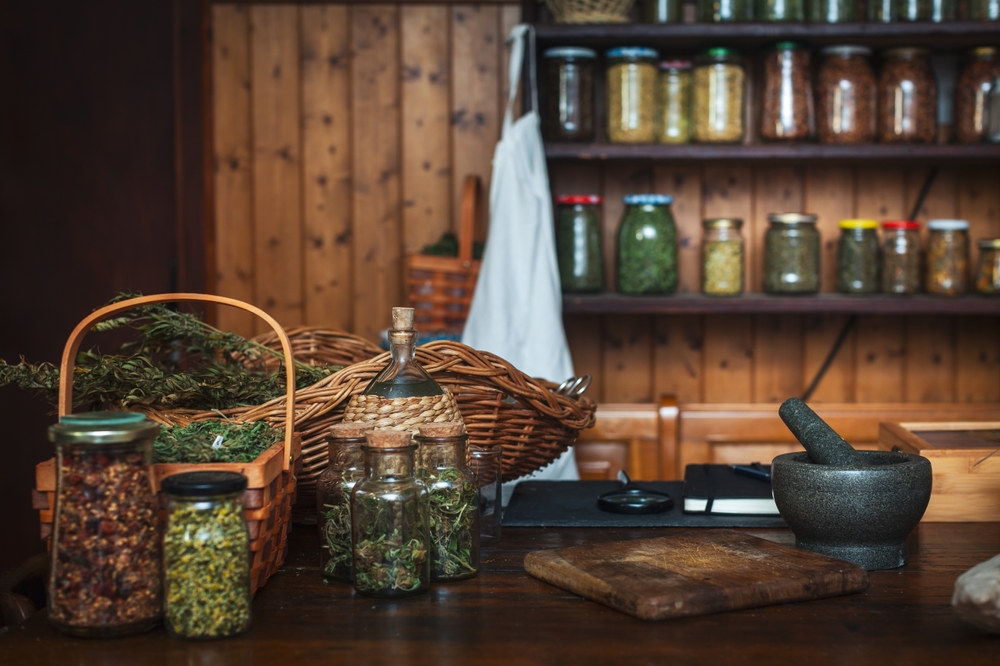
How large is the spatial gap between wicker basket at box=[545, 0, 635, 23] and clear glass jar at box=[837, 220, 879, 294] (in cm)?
73

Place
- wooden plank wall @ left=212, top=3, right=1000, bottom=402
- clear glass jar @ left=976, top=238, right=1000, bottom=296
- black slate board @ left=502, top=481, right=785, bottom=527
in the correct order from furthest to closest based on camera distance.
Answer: wooden plank wall @ left=212, top=3, right=1000, bottom=402, clear glass jar @ left=976, top=238, right=1000, bottom=296, black slate board @ left=502, top=481, right=785, bottom=527

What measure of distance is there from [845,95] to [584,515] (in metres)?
1.46

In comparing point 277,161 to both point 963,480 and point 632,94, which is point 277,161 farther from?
point 963,480

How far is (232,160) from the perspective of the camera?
255 cm

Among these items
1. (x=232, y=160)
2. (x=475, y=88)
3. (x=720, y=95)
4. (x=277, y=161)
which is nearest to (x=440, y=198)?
(x=475, y=88)

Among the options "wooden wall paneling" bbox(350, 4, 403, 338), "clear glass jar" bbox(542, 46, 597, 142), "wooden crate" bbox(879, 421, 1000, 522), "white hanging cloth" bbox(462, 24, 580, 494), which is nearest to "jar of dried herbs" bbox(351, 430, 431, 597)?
"wooden crate" bbox(879, 421, 1000, 522)

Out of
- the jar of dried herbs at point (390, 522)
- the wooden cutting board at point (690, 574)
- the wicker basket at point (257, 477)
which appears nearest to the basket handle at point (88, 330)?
the wicker basket at point (257, 477)

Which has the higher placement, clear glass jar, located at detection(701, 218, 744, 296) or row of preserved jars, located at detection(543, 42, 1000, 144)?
row of preserved jars, located at detection(543, 42, 1000, 144)

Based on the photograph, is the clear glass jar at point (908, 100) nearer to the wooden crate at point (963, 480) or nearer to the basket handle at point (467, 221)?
the basket handle at point (467, 221)

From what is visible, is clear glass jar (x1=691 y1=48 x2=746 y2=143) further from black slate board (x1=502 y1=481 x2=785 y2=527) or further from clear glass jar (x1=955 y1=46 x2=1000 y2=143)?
black slate board (x1=502 y1=481 x2=785 y2=527)

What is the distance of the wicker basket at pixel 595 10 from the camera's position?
2.12 metres

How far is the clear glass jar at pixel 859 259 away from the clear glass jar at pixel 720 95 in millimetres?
372

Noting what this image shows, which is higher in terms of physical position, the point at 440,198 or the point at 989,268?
the point at 440,198

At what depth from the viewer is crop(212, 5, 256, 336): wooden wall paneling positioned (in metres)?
2.53
